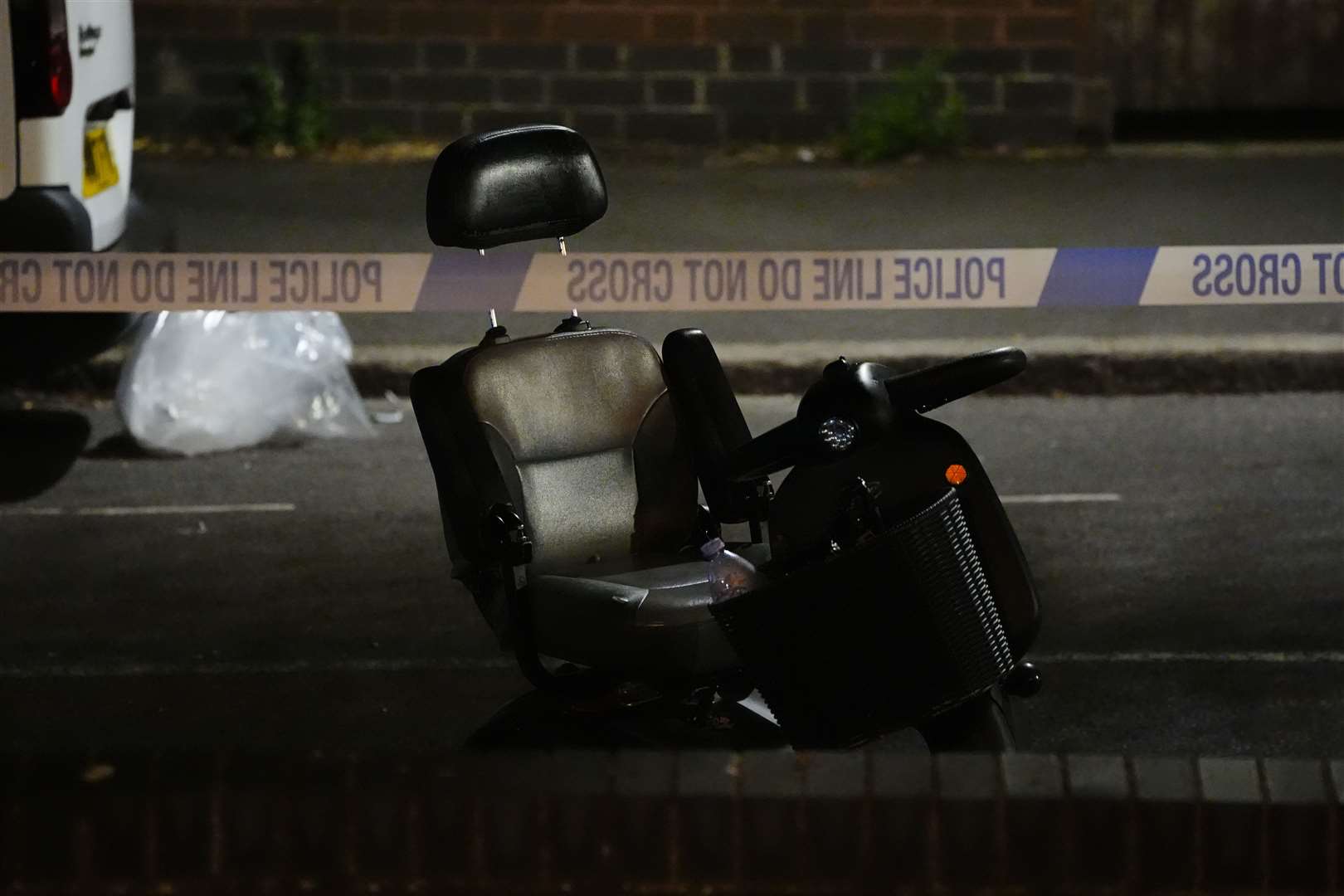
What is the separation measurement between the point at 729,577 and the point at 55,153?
4245 millimetres

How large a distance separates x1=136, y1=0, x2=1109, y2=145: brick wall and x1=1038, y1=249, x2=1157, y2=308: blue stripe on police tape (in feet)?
26.2

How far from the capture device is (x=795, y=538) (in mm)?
3736

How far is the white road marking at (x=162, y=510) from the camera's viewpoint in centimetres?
729

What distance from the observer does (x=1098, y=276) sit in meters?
4.97

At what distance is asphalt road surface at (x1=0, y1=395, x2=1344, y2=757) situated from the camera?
18.0 ft

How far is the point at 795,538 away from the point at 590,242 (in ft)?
22.2

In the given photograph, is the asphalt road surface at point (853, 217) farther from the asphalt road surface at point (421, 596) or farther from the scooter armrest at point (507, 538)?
the scooter armrest at point (507, 538)

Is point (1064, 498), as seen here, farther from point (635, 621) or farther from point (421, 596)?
point (635, 621)

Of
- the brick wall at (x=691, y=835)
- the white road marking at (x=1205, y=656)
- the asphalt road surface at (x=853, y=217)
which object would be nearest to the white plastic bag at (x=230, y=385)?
the asphalt road surface at (x=853, y=217)

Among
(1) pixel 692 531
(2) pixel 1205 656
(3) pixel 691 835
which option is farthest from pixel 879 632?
(2) pixel 1205 656

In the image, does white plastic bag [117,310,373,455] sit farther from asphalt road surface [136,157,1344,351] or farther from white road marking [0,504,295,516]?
asphalt road surface [136,157,1344,351]

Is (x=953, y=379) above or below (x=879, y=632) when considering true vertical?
above

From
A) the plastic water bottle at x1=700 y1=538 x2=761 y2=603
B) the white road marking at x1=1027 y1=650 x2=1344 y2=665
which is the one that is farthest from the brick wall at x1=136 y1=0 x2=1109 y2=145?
the plastic water bottle at x1=700 y1=538 x2=761 y2=603

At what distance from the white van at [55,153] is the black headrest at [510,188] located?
320 centimetres
